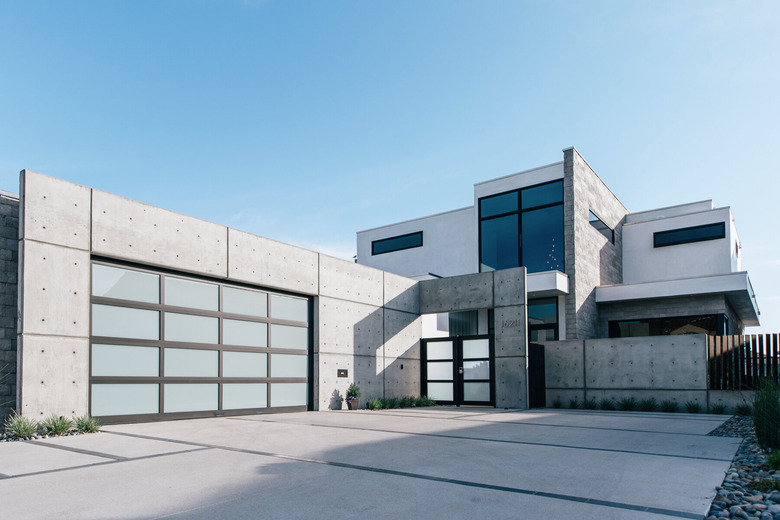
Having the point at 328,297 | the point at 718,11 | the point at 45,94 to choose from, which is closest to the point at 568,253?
the point at 328,297

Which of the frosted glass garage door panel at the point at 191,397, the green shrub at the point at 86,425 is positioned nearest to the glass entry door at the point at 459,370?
the frosted glass garage door panel at the point at 191,397

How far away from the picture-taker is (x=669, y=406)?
52.0 ft

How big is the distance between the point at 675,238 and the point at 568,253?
6.77 meters

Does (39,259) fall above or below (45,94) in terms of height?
below

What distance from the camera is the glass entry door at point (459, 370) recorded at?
56.7ft

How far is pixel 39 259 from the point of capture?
9422 mm

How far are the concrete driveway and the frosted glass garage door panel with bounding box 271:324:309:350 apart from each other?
4317mm

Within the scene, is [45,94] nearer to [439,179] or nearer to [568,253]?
[439,179]

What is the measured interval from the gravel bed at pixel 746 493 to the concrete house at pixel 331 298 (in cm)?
953

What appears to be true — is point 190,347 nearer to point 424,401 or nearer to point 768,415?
point 424,401

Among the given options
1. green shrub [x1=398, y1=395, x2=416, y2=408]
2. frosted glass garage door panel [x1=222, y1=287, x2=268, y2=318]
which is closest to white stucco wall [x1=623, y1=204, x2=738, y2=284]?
green shrub [x1=398, y1=395, x2=416, y2=408]

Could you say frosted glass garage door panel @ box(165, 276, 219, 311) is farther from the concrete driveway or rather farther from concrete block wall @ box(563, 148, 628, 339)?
concrete block wall @ box(563, 148, 628, 339)

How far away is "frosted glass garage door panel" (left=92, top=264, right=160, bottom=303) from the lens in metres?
10.4

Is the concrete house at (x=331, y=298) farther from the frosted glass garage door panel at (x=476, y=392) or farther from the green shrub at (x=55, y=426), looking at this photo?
the green shrub at (x=55, y=426)
